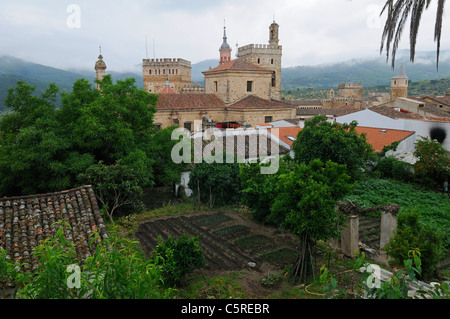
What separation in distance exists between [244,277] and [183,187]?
10882 mm

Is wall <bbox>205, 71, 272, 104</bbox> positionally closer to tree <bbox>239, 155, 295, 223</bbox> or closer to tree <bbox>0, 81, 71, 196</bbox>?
tree <bbox>0, 81, 71, 196</bbox>

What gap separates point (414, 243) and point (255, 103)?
2386cm

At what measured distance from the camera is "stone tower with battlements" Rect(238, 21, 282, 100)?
4022cm

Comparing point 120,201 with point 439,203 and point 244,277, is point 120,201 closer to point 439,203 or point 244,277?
point 244,277

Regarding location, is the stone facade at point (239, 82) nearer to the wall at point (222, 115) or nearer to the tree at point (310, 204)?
the wall at point (222, 115)

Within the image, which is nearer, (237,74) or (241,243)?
(241,243)

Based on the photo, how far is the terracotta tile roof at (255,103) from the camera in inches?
1209

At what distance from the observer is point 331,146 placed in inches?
670

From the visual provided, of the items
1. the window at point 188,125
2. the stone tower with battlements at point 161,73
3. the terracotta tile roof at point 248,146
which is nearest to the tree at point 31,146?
the terracotta tile roof at point 248,146

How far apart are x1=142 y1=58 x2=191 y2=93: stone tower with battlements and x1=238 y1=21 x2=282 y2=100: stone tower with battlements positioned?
1756 cm

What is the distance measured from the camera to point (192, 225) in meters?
14.5
